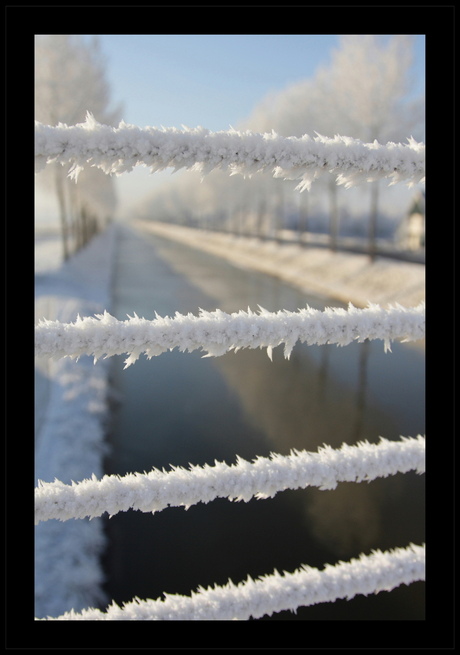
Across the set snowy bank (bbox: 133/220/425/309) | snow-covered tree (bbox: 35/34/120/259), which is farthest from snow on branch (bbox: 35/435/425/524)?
snow-covered tree (bbox: 35/34/120/259)

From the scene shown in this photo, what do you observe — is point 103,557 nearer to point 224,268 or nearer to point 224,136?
point 224,136

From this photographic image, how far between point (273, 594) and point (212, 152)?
36.8 inches

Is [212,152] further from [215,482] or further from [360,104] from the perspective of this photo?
[360,104]

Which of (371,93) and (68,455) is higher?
(371,93)

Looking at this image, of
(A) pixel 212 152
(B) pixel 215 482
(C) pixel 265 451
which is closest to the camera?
(A) pixel 212 152

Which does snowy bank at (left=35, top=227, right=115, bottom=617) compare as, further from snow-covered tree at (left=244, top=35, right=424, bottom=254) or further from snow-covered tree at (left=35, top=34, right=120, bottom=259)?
snow-covered tree at (left=244, top=35, right=424, bottom=254)

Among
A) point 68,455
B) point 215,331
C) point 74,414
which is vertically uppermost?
point 215,331

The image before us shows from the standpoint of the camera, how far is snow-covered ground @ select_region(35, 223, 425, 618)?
140 inches

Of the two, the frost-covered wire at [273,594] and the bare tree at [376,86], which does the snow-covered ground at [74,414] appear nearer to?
the frost-covered wire at [273,594]

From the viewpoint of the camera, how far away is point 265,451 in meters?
5.90

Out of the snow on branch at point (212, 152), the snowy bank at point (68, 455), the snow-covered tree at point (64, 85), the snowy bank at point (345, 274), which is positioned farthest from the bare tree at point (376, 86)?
the snow on branch at point (212, 152)

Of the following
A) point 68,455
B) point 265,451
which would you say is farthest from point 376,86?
point 68,455

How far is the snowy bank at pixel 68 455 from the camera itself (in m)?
3.50
